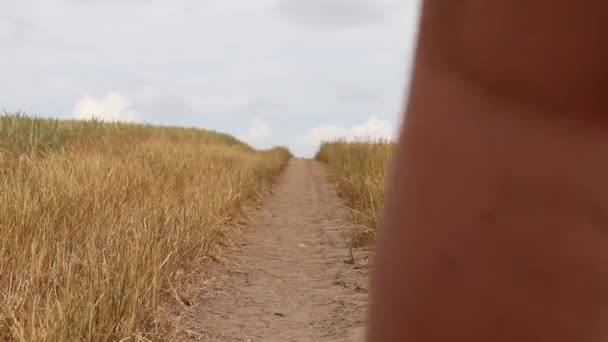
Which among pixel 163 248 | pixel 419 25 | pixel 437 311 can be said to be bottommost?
pixel 163 248

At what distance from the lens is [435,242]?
274 mm

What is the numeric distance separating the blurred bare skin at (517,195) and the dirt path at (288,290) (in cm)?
170

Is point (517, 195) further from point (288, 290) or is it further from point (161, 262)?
point (288, 290)

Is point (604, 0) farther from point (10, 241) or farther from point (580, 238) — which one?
point (10, 241)

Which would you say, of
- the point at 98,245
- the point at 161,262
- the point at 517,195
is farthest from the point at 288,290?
the point at 517,195

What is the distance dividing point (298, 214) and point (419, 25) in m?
4.67

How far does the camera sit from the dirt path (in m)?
2.01

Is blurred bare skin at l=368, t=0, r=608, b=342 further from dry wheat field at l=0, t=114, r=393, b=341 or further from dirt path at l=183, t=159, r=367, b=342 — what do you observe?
dirt path at l=183, t=159, r=367, b=342

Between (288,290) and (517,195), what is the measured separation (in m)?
2.36

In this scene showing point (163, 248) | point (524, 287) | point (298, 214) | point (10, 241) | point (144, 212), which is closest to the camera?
point (524, 287)

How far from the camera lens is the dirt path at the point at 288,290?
2.01 meters

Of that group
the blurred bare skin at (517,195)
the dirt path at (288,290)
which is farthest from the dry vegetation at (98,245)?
the blurred bare skin at (517,195)

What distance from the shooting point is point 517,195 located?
26 cm

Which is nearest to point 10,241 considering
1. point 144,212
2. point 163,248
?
point 163,248
